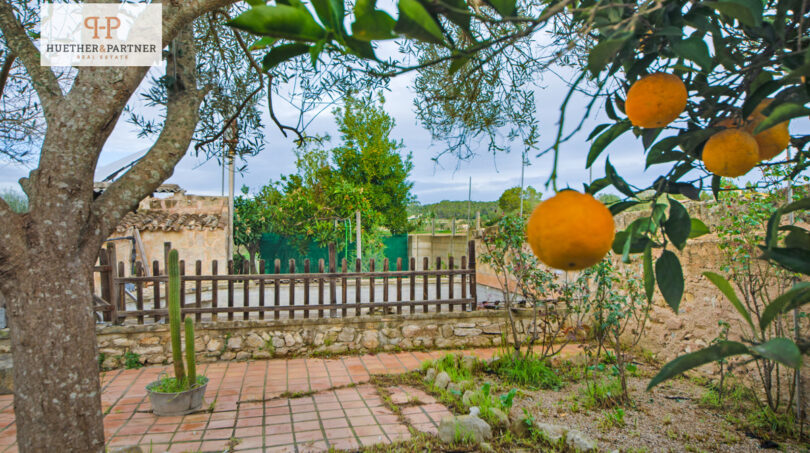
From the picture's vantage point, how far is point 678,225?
2.68 ft

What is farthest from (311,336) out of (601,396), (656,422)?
(656,422)

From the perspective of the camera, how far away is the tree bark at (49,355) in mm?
1771

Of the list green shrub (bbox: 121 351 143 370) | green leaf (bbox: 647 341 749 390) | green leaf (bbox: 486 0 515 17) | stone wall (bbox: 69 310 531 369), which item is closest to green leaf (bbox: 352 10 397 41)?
green leaf (bbox: 486 0 515 17)

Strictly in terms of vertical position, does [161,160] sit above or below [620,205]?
above

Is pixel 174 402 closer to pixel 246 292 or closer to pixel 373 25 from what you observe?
pixel 246 292

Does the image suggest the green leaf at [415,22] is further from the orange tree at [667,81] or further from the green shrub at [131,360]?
the green shrub at [131,360]

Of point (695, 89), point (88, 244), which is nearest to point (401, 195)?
point (88, 244)

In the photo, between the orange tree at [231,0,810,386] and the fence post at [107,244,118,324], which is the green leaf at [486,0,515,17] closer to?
the orange tree at [231,0,810,386]

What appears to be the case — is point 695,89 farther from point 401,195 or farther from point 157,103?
point 401,195

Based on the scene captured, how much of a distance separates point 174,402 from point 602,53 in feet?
12.3

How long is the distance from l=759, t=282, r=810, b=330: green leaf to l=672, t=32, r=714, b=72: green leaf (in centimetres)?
34

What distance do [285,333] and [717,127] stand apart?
4924 millimetres

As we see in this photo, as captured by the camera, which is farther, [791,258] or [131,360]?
[131,360]

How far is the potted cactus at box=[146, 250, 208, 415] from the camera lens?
3.42 meters
